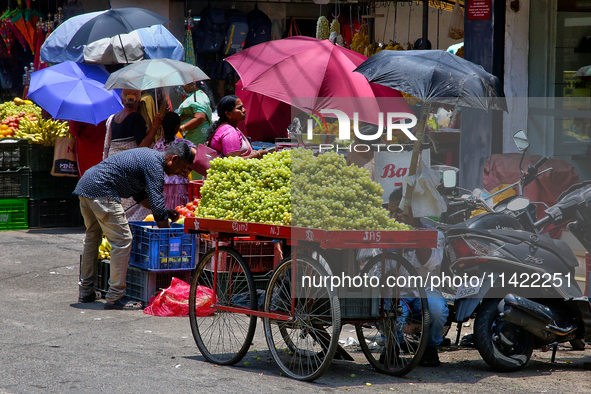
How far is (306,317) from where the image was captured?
482 cm

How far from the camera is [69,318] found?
647cm

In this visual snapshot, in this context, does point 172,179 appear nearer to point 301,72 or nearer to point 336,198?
point 301,72

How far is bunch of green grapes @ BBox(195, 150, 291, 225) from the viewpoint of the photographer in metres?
5.12

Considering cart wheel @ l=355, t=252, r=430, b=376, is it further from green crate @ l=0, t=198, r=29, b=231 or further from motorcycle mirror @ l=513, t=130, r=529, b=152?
green crate @ l=0, t=198, r=29, b=231

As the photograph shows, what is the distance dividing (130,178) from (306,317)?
8.41 ft

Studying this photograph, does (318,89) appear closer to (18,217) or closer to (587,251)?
(587,251)

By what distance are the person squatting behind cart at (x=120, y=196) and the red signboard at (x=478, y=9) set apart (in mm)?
3644

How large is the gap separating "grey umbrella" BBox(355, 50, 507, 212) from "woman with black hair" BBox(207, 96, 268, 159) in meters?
1.91

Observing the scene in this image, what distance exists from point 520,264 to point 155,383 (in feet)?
8.87

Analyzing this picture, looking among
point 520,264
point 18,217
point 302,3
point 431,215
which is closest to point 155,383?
point 431,215

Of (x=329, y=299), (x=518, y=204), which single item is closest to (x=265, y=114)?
(x=518, y=204)

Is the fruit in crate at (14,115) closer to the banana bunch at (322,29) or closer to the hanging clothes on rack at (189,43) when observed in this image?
the hanging clothes on rack at (189,43)

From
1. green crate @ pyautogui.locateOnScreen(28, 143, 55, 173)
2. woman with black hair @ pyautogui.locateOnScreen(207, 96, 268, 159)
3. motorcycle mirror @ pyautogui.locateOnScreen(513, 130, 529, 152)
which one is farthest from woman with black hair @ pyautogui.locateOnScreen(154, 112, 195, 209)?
motorcycle mirror @ pyautogui.locateOnScreen(513, 130, 529, 152)

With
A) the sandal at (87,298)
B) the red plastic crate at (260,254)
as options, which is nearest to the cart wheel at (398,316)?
the red plastic crate at (260,254)
